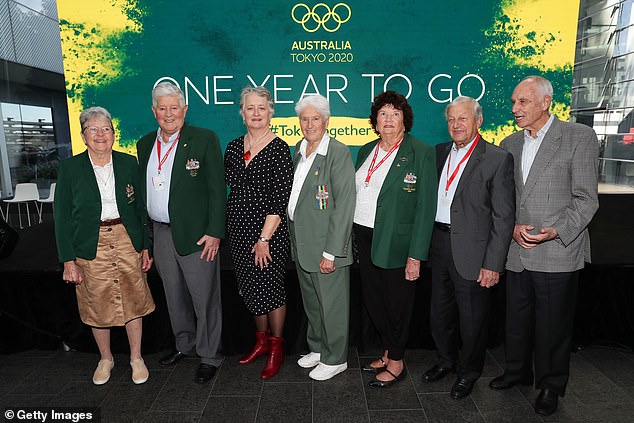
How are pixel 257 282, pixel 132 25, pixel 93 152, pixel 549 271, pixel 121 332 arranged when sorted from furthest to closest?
pixel 132 25 < pixel 121 332 < pixel 257 282 < pixel 93 152 < pixel 549 271

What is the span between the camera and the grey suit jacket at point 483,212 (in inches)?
76.4

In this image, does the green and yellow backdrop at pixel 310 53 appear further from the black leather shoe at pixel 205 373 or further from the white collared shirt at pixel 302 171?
the black leather shoe at pixel 205 373

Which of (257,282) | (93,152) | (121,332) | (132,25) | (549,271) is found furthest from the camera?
(132,25)

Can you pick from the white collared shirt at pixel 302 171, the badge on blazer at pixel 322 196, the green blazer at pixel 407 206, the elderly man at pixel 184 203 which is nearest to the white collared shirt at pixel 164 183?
the elderly man at pixel 184 203

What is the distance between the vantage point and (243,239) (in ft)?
7.47

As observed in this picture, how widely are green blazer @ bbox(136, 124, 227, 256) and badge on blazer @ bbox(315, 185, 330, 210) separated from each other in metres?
0.56

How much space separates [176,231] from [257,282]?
1.80 ft

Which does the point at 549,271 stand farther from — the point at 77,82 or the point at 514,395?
the point at 77,82

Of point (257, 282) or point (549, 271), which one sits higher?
point (549, 271)

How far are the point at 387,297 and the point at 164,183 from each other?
1.43m

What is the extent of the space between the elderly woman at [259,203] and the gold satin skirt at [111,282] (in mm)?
594

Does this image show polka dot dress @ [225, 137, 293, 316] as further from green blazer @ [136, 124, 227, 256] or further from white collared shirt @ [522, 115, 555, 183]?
white collared shirt @ [522, 115, 555, 183]

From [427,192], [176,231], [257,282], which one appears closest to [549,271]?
[427,192]

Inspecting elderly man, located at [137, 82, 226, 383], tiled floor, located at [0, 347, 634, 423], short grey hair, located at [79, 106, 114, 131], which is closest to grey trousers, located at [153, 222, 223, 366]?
elderly man, located at [137, 82, 226, 383]
